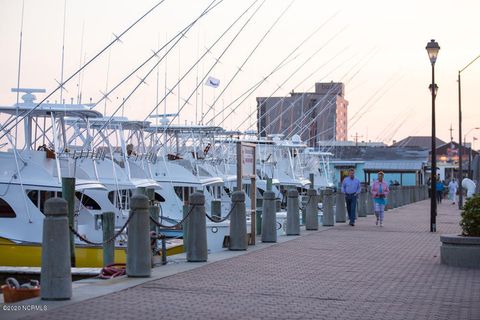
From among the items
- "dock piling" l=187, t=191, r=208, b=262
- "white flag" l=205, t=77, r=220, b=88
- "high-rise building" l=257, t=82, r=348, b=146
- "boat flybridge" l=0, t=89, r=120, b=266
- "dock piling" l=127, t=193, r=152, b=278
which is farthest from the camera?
"high-rise building" l=257, t=82, r=348, b=146

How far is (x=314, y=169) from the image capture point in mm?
55938

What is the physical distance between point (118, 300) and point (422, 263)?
24.8ft

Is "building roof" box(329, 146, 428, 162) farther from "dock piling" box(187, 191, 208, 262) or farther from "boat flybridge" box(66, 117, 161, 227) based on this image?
"dock piling" box(187, 191, 208, 262)

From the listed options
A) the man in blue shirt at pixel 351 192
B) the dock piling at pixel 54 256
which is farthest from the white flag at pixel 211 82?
the dock piling at pixel 54 256

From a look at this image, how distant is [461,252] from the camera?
615 inches

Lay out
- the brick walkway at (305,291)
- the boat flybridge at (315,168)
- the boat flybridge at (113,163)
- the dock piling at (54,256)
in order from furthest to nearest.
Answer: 1. the boat flybridge at (315,168)
2. the boat flybridge at (113,163)
3. the dock piling at (54,256)
4. the brick walkway at (305,291)

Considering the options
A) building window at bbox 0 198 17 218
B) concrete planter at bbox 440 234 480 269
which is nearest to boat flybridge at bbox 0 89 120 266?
building window at bbox 0 198 17 218

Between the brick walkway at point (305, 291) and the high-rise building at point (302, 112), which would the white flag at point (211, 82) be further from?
the brick walkway at point (305, 291)

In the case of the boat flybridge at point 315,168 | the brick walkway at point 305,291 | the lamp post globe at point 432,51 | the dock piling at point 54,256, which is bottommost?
the brick walkway at point 305,291

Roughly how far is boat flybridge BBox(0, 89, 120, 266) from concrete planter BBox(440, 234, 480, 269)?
897 centimetres

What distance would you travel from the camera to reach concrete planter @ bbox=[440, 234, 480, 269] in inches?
609

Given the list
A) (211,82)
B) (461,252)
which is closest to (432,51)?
(211,82)

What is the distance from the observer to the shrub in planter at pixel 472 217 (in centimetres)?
1581

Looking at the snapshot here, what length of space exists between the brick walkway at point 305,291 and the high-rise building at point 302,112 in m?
24.1
